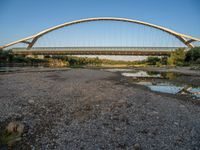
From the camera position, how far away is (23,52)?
8081cm

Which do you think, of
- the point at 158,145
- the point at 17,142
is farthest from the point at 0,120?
the point at 158,145

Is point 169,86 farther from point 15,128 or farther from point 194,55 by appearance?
point 194,55

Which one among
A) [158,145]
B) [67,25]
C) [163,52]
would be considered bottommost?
[158,145]

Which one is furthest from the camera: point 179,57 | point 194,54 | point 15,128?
point 179,57

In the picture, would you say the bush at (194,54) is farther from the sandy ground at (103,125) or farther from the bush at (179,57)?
the sandy ground at (103,125)

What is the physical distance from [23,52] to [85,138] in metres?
87.4

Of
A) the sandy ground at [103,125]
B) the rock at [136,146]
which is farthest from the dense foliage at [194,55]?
the rock at [136,146]

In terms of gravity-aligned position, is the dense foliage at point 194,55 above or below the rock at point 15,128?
above

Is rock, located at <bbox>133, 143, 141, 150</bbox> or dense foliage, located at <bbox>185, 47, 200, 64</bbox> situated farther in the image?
dense foliage, located at <bbox>185, 47, 200, 64</bbox>

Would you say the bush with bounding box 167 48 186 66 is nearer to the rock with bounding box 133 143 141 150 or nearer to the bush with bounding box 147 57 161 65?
the bush with bounding box 147 57 161 65

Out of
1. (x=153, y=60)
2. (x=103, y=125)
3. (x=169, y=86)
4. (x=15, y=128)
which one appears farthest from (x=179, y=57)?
(x=15, y=128)

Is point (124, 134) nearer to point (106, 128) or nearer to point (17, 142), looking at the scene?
point (106, 128)

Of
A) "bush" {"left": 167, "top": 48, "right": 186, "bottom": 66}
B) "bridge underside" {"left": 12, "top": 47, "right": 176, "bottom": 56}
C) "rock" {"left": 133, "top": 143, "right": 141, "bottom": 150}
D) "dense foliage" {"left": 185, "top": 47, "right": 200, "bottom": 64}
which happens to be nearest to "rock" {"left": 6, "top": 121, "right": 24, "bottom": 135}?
"rock" {"left": 133, "top": 143, "right": 141, "bottom": 150}

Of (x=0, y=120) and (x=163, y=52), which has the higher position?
(x=163, y=52)
